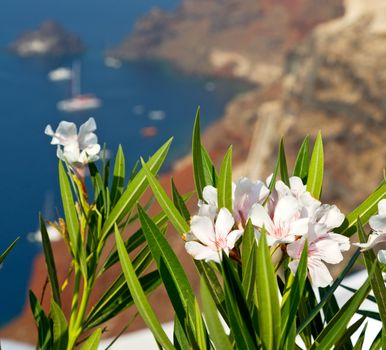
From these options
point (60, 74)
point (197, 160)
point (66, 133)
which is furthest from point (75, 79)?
point (197, 160)

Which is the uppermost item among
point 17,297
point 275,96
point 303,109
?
point 275,96

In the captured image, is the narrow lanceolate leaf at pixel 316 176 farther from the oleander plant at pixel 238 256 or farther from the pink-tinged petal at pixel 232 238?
the pink-tinged petal at pixel 232 238

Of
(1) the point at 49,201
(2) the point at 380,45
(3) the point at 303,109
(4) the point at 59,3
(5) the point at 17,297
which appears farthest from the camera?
(4) the point at 59,3

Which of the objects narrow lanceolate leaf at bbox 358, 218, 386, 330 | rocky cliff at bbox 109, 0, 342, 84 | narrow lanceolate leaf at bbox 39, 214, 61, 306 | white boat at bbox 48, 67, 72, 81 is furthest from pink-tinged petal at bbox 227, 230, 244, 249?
white boat at bbox 48, 67, 72, 81

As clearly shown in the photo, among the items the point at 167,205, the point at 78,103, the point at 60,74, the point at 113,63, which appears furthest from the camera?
the point at 113,63

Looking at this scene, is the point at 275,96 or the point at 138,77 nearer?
the point at 275,96

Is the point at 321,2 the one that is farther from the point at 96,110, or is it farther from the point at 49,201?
the point at 49,201

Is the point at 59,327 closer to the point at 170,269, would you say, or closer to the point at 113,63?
the point at 170,269

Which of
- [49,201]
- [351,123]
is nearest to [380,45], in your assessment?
[351,123]
